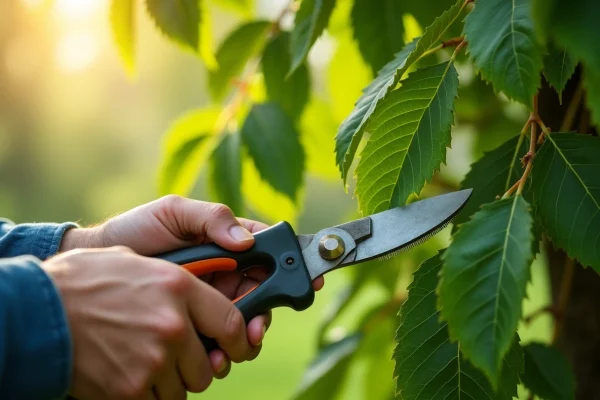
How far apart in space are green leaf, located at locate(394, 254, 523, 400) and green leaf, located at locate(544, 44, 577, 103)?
0.15 metres

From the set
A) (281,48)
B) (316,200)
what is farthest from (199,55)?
(316,200)

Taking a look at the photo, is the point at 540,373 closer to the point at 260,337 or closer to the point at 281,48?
the point at 260,337

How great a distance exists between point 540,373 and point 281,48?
433 millimetres

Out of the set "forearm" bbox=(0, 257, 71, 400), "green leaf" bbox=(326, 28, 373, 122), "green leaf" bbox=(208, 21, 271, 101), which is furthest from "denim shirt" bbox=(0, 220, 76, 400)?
"green leaf" bbox=(326, 28, 373, 122)

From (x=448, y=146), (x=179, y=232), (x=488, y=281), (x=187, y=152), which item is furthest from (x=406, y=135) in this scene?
(x=187, y=152)

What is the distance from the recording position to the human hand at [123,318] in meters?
0.51

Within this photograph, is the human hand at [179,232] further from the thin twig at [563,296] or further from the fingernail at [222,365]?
the thin twig at [563,296]

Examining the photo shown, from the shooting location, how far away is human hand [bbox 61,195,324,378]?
648mm

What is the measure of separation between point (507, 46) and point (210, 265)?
0.32 metres

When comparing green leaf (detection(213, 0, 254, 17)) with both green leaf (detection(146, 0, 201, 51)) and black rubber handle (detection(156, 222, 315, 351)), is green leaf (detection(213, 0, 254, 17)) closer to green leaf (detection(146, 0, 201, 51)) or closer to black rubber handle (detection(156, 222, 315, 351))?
green leaf (detection(146, 0, 201, 51))

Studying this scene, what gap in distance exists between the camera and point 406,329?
1.76ft

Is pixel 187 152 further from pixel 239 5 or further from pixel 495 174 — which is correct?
pixel 495 174

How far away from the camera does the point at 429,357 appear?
534mm

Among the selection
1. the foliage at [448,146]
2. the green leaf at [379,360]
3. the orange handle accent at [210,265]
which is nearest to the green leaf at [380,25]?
the foliage at [448,146]
